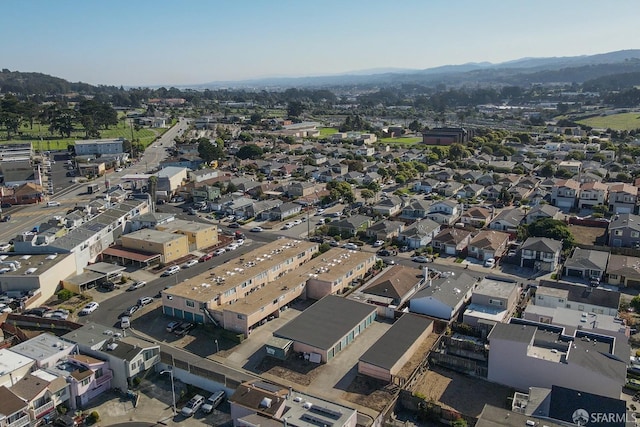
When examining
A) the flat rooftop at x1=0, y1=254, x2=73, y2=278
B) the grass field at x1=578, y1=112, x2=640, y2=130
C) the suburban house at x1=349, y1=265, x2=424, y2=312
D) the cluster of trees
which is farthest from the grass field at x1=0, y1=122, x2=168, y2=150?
the grass field at x1=578, y1=112, x2=640, y2=130

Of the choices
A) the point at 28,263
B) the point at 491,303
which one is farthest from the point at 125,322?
the point at 491,303

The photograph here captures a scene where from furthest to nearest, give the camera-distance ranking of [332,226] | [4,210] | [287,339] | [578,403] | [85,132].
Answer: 1. [85,132]
2. [4,210]
3. [332,226]
4. [287,339]
5. [578,403]

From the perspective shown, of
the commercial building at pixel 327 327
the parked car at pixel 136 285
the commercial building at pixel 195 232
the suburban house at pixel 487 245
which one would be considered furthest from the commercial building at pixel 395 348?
the commercial building at pixel 195 232

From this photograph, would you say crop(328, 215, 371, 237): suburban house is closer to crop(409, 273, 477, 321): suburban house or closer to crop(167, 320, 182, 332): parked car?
crop(409, 273, 477, 321): suburban house

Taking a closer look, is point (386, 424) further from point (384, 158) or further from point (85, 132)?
point (85, 132)

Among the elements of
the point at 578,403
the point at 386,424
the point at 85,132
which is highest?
the point at 85,132

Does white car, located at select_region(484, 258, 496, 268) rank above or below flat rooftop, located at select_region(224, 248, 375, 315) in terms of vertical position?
below

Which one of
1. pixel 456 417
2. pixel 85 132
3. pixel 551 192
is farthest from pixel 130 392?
pixel 85 132

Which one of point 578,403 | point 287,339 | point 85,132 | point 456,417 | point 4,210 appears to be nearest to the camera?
point 578,403

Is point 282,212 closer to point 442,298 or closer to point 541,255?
point 541,255
